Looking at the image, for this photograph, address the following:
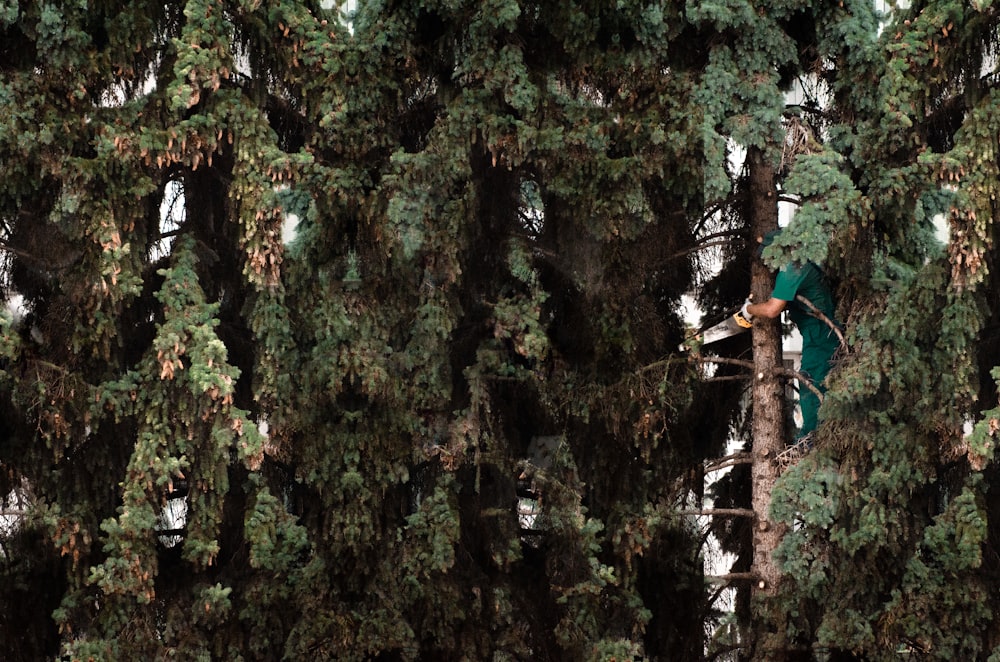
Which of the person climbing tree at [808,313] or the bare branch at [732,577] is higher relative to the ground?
the person climbing tree at [808,313]

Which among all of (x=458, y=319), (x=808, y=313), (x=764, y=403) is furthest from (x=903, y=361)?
(x=458, y=319)

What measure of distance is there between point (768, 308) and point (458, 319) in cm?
227

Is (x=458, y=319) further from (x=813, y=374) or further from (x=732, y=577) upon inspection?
(x=732, y=577)

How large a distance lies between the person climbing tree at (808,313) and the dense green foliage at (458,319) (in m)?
0.19

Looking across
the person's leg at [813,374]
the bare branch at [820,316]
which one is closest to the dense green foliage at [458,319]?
the bare branch at [820,316]

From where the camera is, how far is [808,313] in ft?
33.4

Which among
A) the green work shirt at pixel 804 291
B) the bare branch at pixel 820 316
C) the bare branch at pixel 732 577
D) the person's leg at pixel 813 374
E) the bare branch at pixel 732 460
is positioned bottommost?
the bare branch at pixel 732 577

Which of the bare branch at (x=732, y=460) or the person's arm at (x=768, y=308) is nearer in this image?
the person's arm at (x=768, y=308)

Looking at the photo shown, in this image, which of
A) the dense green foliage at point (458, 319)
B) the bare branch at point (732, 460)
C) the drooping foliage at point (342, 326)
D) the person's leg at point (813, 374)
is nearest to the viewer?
the dense green foliage at point (458, 319)

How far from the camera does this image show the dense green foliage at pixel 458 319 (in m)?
9.70

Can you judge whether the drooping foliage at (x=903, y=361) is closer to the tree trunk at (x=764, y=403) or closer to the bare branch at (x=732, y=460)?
the tree trunk at (x=764, y=403)

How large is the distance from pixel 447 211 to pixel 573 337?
1425 millimetres

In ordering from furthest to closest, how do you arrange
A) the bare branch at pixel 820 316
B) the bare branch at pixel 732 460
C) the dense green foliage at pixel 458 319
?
the bare branch at pixel 732 460
the bare branch at pixel 820 316
the dense green foliage at pixel 458 319

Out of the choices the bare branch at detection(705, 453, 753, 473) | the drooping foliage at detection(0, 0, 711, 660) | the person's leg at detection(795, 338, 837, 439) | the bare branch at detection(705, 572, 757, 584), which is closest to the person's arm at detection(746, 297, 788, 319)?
the person's leg at detection(795, 338, 837, 439)
